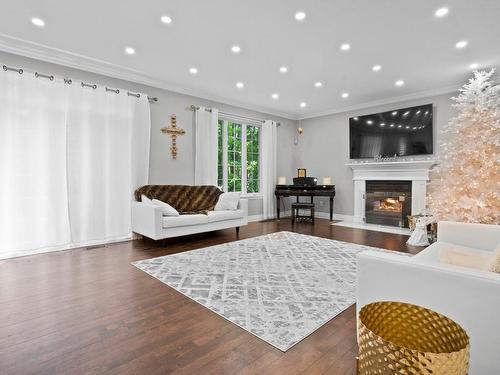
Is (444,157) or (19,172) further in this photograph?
(444,157)

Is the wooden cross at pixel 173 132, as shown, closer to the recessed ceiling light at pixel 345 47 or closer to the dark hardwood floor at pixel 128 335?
the dark hardwood floor at pixel 128 335

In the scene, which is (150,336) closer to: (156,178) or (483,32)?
(156,178)

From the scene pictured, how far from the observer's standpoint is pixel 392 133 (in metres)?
6.00

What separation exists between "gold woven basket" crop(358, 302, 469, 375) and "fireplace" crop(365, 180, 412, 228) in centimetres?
561

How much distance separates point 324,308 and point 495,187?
3.13m

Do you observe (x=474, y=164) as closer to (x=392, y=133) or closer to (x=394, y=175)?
(x=394, y=175)

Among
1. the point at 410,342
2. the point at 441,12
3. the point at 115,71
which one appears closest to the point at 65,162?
the point at 115,71

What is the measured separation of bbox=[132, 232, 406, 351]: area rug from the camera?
204 centimetres

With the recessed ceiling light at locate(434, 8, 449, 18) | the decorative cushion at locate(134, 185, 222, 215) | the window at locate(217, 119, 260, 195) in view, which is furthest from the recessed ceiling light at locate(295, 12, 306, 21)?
the window at locate(217, 119, 260, 195)

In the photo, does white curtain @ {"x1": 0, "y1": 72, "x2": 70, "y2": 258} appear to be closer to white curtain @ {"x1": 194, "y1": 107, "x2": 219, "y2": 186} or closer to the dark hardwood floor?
the dark hardwood floor

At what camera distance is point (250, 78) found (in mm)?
4945

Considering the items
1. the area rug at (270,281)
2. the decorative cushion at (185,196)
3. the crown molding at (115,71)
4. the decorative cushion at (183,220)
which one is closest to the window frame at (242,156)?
the crown molding at (115,71)

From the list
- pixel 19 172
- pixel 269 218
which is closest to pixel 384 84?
pixel 269 218

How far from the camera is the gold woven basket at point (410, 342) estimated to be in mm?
604
